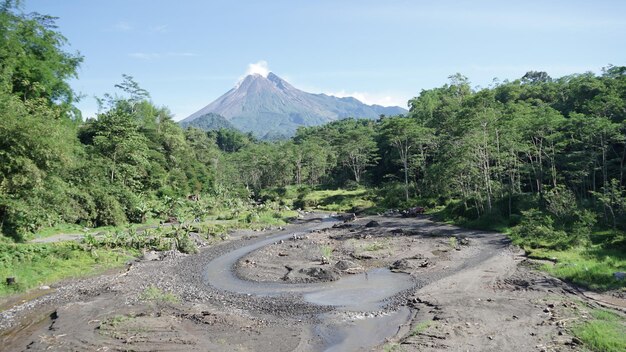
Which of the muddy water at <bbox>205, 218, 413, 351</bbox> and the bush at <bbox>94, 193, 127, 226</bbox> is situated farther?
the bush at <bbox>94, 193, 127, 226</bbox>

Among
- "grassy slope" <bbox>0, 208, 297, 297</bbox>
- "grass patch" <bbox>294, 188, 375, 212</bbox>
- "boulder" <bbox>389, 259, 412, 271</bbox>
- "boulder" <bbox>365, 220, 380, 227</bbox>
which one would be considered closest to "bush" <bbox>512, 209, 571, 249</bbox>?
"boulder" <bbox>389, 259, 412, 271</bbox>

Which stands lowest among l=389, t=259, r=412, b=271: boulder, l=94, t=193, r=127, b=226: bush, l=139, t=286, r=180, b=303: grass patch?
l=389, t=259, r=412, b=271: boulder

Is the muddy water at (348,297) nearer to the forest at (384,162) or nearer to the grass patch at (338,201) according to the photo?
the forest at (384,162)

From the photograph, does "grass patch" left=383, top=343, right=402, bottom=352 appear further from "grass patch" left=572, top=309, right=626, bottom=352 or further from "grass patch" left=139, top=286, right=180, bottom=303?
"grass patch" left=139, top=286, right=180, bottom=303

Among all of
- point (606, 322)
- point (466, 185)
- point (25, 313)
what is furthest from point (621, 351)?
point (466, 185)

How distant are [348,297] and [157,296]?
386 inches

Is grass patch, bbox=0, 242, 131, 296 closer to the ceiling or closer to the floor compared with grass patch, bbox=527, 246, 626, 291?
closer to the ceiling

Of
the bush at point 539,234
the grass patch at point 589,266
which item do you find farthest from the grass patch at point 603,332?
the bush at point 539,234

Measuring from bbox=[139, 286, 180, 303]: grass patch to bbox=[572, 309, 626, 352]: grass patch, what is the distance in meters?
17.3

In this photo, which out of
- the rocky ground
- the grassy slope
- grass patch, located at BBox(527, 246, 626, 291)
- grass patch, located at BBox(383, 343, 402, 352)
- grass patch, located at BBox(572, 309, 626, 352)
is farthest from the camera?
the grassy slope

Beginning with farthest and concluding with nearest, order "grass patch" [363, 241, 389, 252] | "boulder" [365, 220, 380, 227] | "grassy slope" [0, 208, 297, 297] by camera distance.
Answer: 1. "boulder" [365, 220, 380, 227]
2. "grass patch" [363, 241, 389, 252]
3. "grassy slope" [0, 208, 297, 297]

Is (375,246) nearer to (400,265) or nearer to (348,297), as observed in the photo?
(400,265)

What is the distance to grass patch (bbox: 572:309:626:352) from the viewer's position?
511 inches

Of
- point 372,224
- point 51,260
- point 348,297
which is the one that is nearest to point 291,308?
point 348,297
